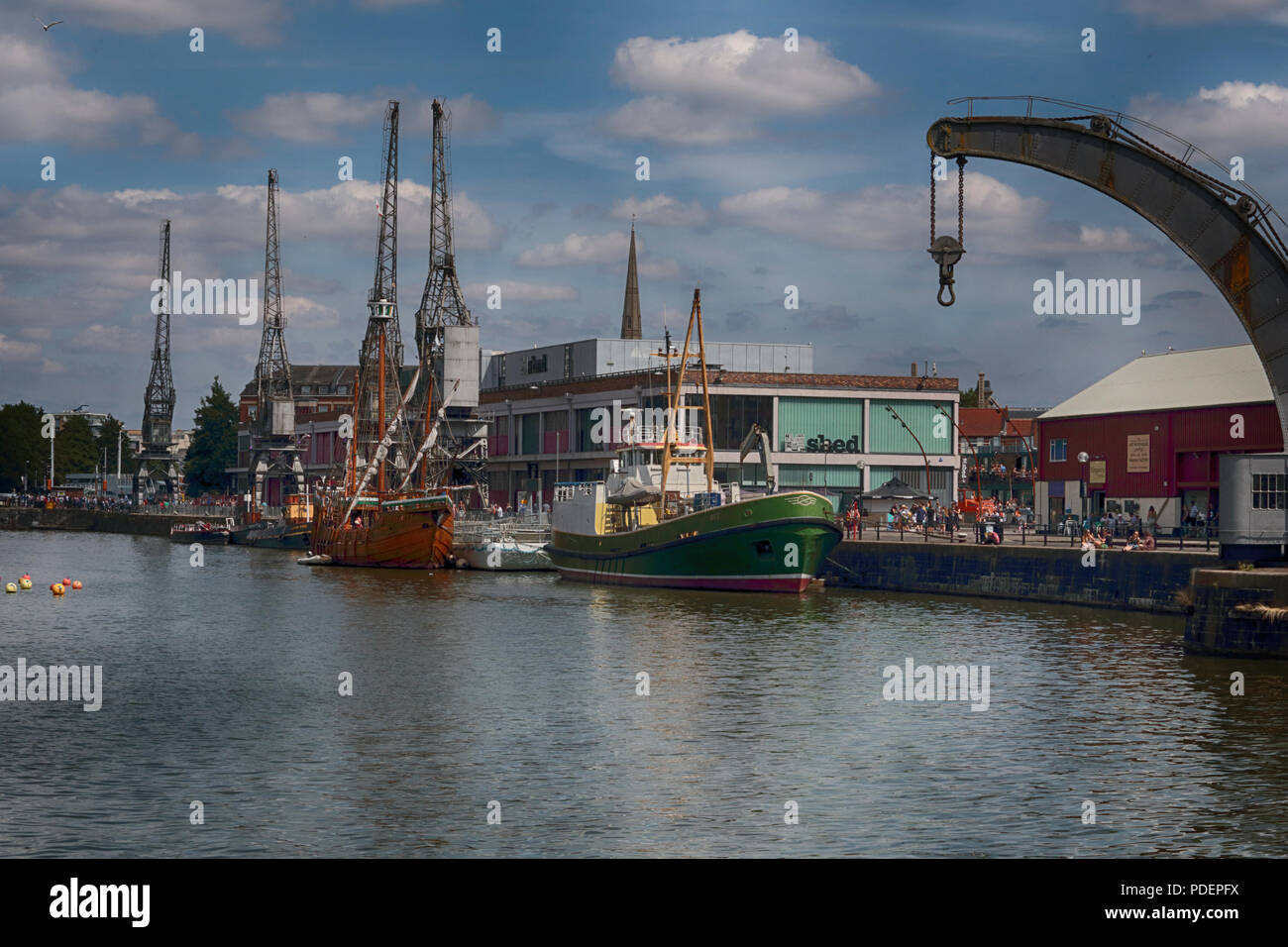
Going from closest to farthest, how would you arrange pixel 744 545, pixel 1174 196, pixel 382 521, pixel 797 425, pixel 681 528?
pixel 1174 196 → pixel 744 545 → pixel 681 528 → pixel 382 521 → pixel 797 425

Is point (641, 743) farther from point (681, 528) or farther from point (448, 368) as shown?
point (448, 368)

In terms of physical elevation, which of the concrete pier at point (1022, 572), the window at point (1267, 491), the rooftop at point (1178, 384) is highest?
the rooftop at point (1178, 384)

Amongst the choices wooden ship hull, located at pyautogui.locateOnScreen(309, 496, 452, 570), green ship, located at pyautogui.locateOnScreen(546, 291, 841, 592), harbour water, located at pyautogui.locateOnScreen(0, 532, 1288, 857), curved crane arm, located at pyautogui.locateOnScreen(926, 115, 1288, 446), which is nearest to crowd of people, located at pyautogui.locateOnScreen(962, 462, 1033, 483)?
wooden ship hull, located at pyautogui.locateOnScreen(309, 496, 452, 570)

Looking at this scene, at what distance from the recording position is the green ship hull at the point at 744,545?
208ft

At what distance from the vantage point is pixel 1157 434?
7519 centimetres

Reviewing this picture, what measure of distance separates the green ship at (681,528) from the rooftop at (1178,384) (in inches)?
857

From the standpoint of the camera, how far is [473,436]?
415 feet

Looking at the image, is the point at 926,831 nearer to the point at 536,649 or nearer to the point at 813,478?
the point at 536,649

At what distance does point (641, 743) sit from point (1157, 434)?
53736 millimetres

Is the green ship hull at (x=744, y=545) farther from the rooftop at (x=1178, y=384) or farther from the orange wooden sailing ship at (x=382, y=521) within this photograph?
the orange wooden sailing ship at (x=382, y=521)

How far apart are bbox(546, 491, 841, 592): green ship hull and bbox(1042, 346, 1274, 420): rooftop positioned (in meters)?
21.8

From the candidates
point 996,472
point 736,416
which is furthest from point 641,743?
point 996,472

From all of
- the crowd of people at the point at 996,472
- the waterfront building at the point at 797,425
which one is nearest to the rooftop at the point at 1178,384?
the waterfront building at the point at 797,425

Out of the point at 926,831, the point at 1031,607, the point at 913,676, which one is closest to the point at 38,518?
the point at 1031,607
